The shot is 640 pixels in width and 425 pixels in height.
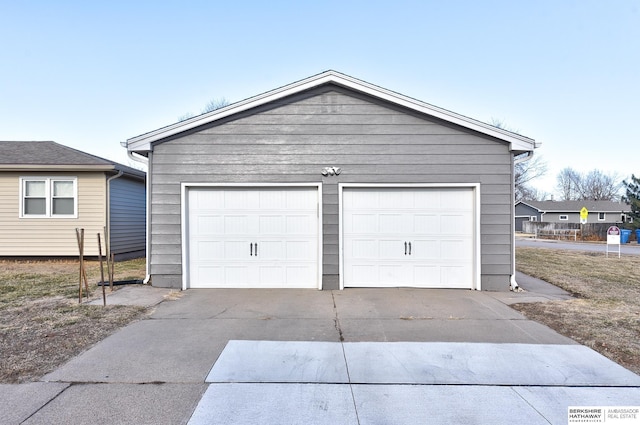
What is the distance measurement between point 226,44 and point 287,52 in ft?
6.51

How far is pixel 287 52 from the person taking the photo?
39.7 feet

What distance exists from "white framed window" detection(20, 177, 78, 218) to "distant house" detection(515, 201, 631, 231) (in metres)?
50.7

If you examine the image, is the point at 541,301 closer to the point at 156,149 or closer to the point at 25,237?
the point at 156,149

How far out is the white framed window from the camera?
38.1 feet

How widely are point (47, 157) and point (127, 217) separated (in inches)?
119

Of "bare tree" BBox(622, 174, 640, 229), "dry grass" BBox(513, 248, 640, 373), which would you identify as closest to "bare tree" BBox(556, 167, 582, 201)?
Answer: "bare tree" BBox(622, 174, 640, 229)

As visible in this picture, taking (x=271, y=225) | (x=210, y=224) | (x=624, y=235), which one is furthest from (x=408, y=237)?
(x=624, y=235)

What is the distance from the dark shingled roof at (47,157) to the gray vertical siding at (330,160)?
5164 mm

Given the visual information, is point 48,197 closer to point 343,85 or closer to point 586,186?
point 343,85

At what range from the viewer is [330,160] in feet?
25.6

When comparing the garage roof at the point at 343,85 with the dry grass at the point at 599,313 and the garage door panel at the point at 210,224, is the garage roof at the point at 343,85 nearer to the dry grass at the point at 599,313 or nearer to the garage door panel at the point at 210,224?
the garage door panel at the point at 210,224

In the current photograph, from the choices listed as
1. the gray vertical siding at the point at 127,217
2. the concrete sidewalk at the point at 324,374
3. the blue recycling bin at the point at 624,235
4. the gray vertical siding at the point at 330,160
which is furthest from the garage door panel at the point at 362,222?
the blue recycling bin at the point at 624,235

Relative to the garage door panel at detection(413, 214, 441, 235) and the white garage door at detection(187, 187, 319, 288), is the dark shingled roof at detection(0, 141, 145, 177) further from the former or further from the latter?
the garage door panel at detection(413, 214, 441, 235)

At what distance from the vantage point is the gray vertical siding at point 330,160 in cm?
775
